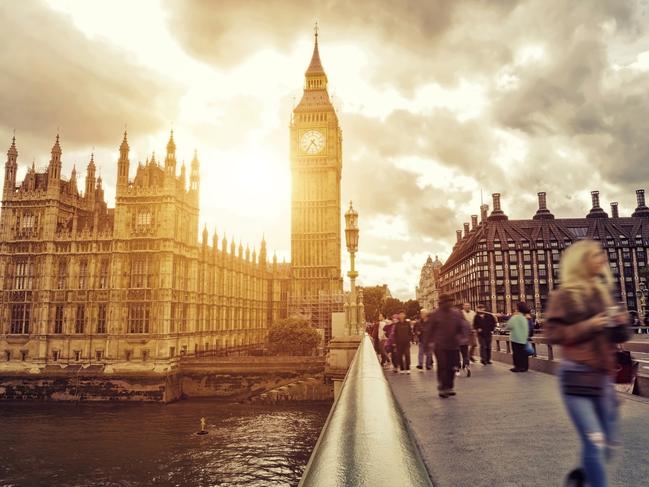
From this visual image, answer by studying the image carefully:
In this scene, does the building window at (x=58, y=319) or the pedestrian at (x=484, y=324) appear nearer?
the pedestrian at (x=484, y=324)

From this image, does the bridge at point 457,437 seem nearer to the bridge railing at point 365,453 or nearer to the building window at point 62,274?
the bridge railing at point 365,453

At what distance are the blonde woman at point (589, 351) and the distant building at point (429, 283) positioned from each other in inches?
5525

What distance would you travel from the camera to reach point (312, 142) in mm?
87438

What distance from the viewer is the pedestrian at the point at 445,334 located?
25.5 feet

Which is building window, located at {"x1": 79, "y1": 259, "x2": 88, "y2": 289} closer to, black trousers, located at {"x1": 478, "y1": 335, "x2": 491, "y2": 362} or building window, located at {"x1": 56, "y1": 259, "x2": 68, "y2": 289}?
building window, located at {"x1": 56, "y1": 259, "x2": 68, "y2": 289}

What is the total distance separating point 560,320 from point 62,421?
147ft

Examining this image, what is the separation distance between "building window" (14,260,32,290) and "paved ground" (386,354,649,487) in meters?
54.4

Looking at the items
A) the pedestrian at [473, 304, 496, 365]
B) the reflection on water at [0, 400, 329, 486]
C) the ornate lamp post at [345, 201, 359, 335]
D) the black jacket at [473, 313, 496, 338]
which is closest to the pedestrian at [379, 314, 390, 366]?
the ornate lamp post at [345, 201, 359, 335]

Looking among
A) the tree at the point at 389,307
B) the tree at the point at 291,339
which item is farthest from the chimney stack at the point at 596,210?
the tree at the point at 291,339

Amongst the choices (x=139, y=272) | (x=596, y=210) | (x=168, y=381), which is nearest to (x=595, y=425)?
(x=168, y=381)

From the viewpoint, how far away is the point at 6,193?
53.6 meters

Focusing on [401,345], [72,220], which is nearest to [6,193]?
[72,220]

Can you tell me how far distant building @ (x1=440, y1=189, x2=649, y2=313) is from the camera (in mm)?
89688

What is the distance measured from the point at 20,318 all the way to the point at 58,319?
4.05 metres
